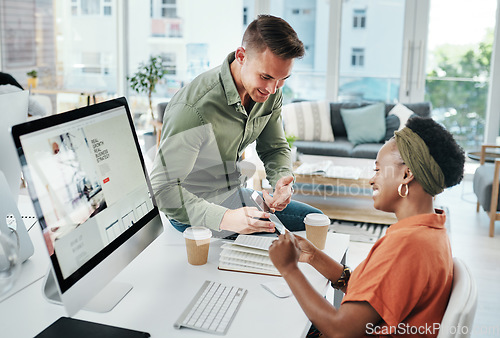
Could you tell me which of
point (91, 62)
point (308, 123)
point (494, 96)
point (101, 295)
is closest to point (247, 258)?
point (101, 295)

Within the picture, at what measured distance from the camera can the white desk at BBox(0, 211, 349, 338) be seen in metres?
1.15

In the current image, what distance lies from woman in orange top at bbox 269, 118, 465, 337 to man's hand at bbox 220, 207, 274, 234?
Result: 0.33 meters

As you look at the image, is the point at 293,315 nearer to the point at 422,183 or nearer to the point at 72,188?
the point at 422,183

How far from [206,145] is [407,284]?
0.97 metres

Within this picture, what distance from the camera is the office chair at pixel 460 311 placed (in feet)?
3.35

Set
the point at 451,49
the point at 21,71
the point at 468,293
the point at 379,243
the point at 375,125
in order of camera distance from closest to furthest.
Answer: the point at 468,293, the point at 379,243, the point at 375,125, the point at 451,49, the point at 21,71

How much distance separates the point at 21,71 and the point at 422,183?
22.0 ft

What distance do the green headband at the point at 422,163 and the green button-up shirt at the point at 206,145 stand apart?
0.62 metres

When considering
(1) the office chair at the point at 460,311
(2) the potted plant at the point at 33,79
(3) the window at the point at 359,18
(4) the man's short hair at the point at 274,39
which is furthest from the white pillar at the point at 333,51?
(1) the office chair at the point at 460,311

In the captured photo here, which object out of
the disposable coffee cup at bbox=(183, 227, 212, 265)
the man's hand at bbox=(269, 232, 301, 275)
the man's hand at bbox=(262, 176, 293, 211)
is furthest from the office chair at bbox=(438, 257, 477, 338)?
the man's hand at bbox=(262, 176, 293, 211)

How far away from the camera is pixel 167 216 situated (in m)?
1.77

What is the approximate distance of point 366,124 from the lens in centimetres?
538

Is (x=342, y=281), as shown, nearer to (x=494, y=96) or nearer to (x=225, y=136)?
(x=225, y=136)

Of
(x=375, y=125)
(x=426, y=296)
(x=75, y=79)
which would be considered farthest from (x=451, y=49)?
(x=426, y=296)
